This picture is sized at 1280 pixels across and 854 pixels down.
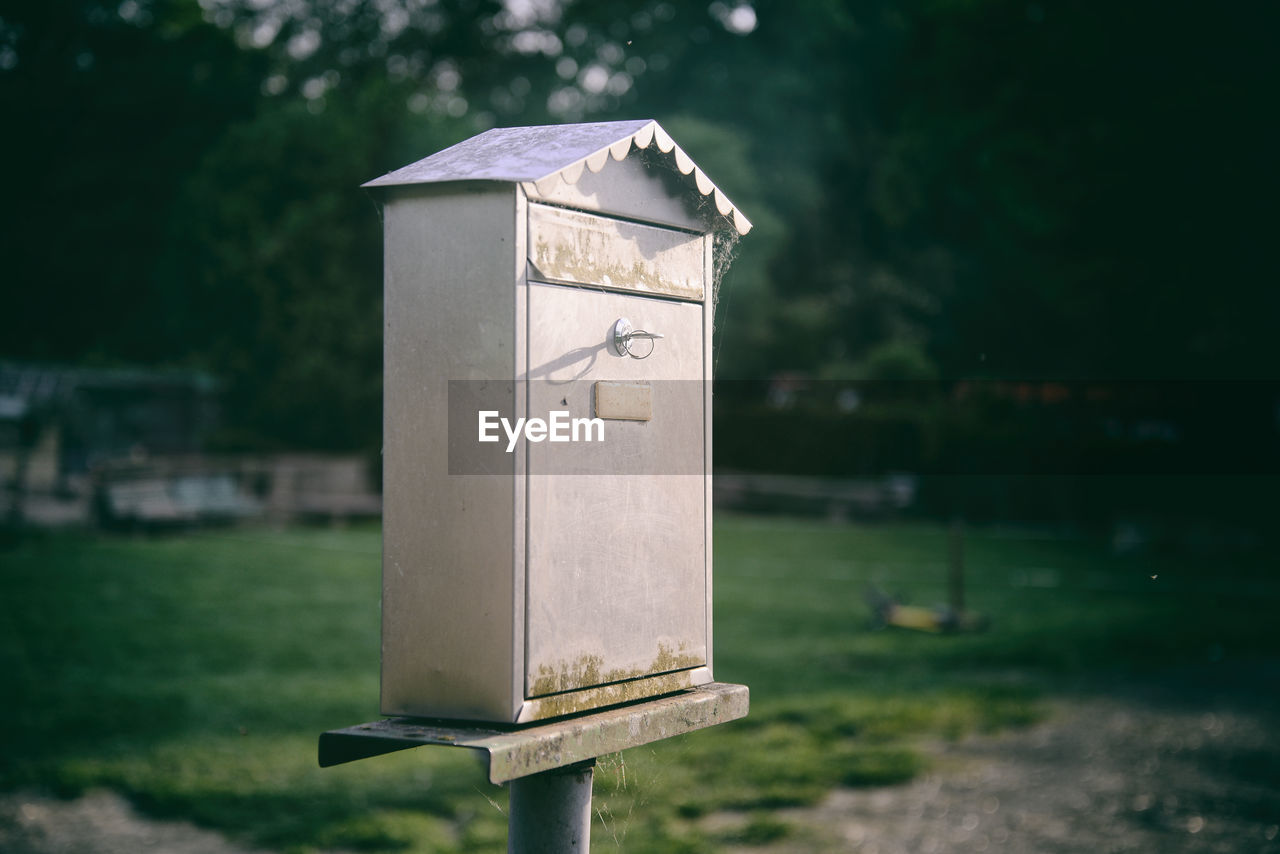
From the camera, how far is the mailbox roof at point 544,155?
1.99m

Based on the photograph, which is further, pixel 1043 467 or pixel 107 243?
pixel 107 243

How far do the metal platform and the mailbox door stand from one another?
63 mm

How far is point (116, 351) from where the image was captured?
31.3 metres

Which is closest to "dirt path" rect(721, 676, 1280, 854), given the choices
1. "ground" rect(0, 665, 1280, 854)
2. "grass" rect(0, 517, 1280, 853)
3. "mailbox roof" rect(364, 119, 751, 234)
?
"ground" rect(0, 665, 1280, 854)

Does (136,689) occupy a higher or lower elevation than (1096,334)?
lower

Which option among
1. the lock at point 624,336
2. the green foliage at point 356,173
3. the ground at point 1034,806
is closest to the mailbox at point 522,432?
the lock at point 624,336

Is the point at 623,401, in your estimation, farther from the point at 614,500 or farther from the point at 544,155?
the point at 544,155

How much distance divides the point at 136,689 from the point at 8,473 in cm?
1549

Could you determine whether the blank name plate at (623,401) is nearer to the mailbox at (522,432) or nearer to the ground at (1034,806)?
the mailbox at (522,432)

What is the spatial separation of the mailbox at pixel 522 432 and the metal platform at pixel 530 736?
0.09ft

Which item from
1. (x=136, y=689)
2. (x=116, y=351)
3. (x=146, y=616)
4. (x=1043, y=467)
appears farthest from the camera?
(x=116, y=351)

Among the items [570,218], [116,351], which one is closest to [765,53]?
[116,351]

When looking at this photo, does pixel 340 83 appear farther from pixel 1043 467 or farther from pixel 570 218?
pixel 570 218

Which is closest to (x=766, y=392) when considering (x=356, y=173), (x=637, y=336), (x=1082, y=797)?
(x=356, y=173)
